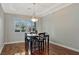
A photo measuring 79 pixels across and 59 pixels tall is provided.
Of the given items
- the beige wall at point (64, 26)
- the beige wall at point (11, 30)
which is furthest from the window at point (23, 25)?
the beige wall at point (64, 26)

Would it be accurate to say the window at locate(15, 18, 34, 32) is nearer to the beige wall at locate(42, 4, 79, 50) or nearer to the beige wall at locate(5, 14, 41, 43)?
the beige wall at locate(5, 14, 41, 43)

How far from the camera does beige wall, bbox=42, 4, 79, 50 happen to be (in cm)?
284

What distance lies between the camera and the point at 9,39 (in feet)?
9.25

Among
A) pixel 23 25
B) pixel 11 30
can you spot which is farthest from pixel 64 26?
pixel 11 30

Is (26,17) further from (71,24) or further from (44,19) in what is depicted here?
(71,24)

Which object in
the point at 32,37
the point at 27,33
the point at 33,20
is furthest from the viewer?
the point at 32,37

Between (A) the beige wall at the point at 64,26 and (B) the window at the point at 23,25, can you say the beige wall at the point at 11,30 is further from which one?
(A) the beige wall at the point at 64,26

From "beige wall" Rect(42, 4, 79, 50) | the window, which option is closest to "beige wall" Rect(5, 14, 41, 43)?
the window

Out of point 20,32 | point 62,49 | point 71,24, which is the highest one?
point 71,24

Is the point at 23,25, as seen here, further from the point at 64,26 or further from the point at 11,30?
the point at 64,26

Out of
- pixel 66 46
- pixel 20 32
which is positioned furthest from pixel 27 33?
pixel 66 46

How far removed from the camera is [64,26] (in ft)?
10.7

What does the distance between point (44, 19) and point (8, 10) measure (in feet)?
3.46

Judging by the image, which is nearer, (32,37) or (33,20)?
(33,20)
